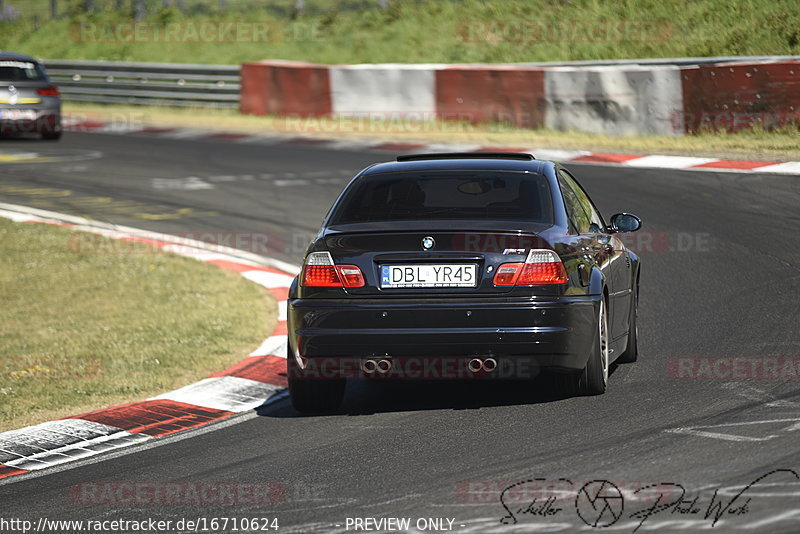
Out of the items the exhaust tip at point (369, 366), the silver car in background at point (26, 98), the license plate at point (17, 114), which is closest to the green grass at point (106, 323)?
the exhaust tip at point (369, 366)

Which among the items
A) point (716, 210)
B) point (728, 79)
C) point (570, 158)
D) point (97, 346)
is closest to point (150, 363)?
point (97, 346)

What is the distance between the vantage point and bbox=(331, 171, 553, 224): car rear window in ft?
23.2

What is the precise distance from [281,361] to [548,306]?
9.35ft

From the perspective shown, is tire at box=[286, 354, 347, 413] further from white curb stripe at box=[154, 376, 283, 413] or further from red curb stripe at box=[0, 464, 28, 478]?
red curb stripe at box=[0, 464, 28, 478]

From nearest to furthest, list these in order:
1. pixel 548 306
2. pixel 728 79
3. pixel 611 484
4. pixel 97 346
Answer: pixel 611 484, pixel 548 306, pixel 97 346, pixel 728 79

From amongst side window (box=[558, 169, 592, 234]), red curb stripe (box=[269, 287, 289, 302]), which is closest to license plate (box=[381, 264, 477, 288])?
side window (box=[558, 169, 592, 234])

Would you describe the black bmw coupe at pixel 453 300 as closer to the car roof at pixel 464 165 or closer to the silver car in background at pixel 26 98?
the car roof at pixel 464 165

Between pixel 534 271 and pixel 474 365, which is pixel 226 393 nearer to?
pixel 474 365

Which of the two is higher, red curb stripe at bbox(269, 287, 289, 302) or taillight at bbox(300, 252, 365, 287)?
taillight at bbox(300, 252, 365, 287)

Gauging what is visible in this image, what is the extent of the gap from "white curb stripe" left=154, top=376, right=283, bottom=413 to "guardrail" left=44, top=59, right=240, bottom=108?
21399 millimetres

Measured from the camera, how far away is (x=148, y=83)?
31.5m

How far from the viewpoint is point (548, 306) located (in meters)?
6.57

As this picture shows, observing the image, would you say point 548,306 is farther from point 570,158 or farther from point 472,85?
point 472,85

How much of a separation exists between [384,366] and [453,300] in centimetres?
54
